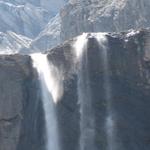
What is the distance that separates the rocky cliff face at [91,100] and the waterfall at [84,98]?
7 centimetres

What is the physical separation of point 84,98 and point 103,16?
1278 inches

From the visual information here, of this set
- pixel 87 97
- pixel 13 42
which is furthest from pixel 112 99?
pixel 13 42

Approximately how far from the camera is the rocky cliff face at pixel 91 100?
44188mm

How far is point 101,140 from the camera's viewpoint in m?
44.1

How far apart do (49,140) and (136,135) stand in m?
6.63

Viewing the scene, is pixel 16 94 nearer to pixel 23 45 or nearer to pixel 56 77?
pixel 56 77

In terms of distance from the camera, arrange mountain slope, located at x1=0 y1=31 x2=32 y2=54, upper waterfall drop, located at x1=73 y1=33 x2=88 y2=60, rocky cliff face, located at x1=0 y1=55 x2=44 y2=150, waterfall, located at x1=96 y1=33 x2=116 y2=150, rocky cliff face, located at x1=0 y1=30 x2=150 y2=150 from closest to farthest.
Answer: rocky cliff face, located at x1=0 y1=55 x2=44 y2=150
waterfall, located at x1=96 y1=33 x2=116 y2=150
rocky cliff face, located at x1=0 y1=30 x2=150 y2=150
upper waterfall drop, located at x1=73 y1=33 x2=88 y2=60
mountain slope, located at x1=0 y1=31 x2=32 y2=54

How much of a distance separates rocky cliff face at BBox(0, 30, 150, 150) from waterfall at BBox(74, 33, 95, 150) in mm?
75

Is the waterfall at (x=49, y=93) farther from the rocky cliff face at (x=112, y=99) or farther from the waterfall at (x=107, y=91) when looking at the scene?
the waterfall at (x=107, y=91)

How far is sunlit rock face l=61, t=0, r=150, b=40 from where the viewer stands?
70.5 m

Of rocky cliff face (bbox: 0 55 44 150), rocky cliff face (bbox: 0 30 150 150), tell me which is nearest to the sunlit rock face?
rocky cliff face (bbox: 0 30 150 150)

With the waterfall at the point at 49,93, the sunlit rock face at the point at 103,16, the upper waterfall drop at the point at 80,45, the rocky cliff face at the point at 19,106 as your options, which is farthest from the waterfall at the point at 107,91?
the sunlit rock face at the point at 103,16

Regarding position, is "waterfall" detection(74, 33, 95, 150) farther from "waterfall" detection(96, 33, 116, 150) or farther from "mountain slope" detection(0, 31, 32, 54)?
"mountain slope" detection(0, 31, 32, 54)

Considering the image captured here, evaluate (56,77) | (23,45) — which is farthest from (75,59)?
(23,45)
